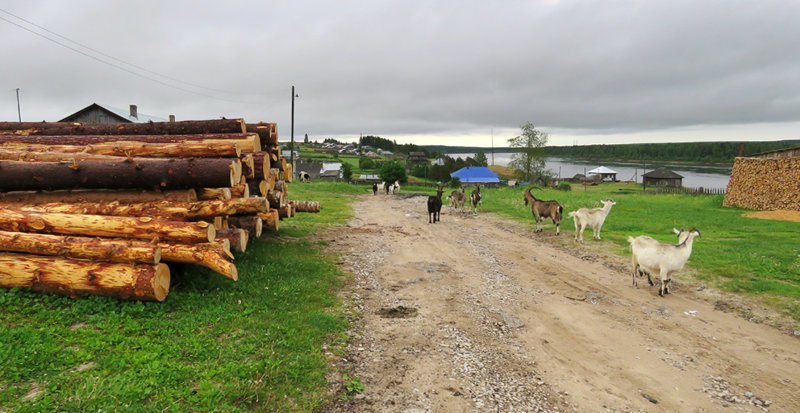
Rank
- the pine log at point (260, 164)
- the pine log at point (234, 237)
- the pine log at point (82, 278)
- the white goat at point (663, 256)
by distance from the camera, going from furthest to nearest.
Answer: the pine log at point (260, 164) → the white goat at point (663, 256) → the pine log at point (234, 237) → the pine log at point (82, 278)

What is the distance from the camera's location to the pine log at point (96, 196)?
8945mm

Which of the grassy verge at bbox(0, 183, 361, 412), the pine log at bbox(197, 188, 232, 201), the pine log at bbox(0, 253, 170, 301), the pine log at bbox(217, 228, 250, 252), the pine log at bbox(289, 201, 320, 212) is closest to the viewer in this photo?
the grassy verge at bbox(0, 183, 361, 412)

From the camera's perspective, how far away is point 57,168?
865 centimetres

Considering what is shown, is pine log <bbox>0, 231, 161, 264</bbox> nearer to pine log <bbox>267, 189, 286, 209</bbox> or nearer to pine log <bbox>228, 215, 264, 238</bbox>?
pine log <bbox>228, 215, 264, 238</bbox>

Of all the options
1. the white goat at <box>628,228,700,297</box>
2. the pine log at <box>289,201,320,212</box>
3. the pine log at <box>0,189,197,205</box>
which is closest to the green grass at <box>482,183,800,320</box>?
the white goat at <box>628,228,700,297</box>

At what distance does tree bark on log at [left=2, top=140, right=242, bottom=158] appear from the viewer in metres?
9.56

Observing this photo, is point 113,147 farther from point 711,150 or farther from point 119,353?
point 711,150

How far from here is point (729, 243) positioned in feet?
48.3

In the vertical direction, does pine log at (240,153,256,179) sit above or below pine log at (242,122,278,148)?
below

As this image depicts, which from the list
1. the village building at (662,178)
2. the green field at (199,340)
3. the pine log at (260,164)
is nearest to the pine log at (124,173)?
the green field at (199,340)

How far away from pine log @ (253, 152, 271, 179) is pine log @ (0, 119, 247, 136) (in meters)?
1.77

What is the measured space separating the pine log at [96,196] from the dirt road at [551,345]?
4.22 meters

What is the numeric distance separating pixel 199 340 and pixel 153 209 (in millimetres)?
3731

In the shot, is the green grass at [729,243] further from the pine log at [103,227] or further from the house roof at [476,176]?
the house roof at [476,176]
